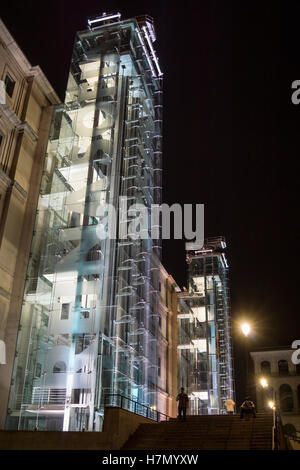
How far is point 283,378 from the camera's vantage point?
2886 inches

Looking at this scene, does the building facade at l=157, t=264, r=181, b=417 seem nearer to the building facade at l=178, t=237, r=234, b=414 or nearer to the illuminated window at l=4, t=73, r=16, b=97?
the building facade at l=178, t=237, r=234, b=414

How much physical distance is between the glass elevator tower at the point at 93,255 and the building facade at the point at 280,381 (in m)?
42.4

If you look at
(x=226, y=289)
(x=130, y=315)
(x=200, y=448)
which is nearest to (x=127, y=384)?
(x=130, y=315)

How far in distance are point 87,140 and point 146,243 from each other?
799cm

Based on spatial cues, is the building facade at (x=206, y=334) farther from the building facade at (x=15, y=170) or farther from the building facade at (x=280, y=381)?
the building facade at (x=15, y=170)

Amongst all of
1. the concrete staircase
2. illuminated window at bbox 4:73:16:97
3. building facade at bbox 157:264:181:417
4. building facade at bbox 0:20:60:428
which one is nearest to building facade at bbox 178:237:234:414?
building facade at bbox 157:264:181:417

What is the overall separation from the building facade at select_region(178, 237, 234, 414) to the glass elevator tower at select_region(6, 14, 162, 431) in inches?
585

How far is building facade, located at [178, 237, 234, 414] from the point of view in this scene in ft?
159

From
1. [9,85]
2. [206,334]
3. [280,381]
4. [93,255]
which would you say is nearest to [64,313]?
[93,255]

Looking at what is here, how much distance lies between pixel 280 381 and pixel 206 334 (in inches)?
1145

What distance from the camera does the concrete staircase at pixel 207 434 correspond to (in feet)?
55.3

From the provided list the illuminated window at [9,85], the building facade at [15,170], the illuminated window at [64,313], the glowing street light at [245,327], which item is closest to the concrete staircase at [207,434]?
the glowing street light at [245,327]

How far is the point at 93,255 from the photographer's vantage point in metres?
28.4
